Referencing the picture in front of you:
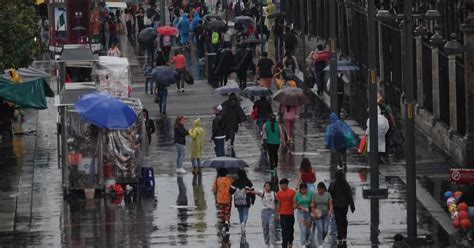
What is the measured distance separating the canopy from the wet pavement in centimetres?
115

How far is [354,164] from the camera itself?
42625mm

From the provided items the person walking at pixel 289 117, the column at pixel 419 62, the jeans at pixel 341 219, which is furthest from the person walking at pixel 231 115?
the jeans at pixel 341 219

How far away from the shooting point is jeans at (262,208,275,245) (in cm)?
3259

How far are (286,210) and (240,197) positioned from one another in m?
1.34

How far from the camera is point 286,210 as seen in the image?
3228 centimetres

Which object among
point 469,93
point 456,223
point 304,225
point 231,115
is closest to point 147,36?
point 231,115

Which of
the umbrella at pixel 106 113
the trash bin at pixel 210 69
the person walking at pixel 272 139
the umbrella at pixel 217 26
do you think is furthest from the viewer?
the umbrella at pixel 217 26

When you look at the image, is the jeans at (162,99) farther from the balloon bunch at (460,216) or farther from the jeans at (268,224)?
the jeans at (268,224)

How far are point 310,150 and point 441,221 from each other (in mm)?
10165

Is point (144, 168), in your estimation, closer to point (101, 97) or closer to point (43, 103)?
point (101, 97)

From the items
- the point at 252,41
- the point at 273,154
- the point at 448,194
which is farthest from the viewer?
the point at 252,41

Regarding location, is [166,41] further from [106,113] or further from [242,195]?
[242,195]

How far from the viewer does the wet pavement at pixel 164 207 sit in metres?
34.3

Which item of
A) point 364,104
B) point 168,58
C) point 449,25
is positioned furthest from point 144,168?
point 168,58
